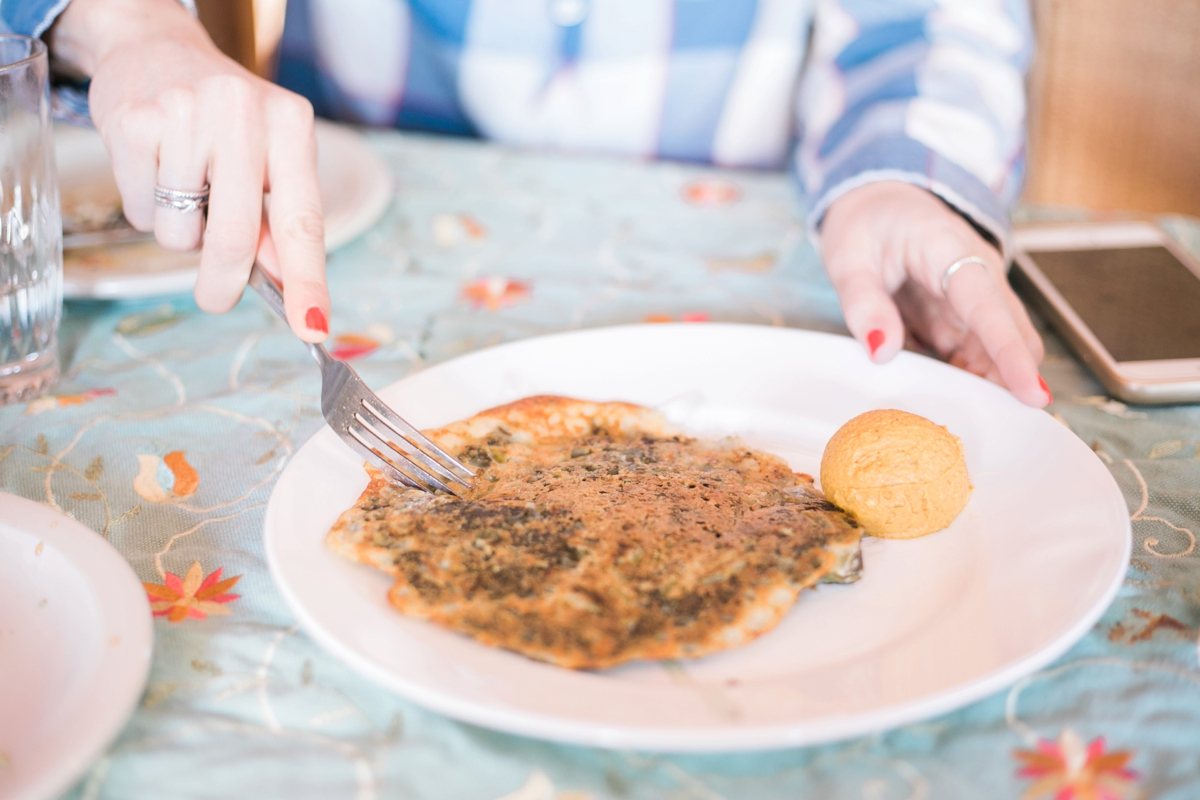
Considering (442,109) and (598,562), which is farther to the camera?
(442,109)

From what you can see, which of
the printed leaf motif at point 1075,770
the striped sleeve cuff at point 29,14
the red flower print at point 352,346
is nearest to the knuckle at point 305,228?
the red flower print at point 352,346

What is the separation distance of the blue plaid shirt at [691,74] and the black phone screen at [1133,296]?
0.18m

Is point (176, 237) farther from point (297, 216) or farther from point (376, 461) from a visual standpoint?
point (376, 461)

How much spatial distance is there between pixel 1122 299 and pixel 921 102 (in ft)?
1.17

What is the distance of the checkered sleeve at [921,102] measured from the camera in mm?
1181

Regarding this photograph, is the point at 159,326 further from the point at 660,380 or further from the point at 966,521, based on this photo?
the point at 966,521

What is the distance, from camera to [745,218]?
142 centimetres

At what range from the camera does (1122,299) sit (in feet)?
3.65

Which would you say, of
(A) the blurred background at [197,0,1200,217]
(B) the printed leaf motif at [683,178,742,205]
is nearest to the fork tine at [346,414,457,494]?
(B) the printed leaf motif at [683,178,742,205]

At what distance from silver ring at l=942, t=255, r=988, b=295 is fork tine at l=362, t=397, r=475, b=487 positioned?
52 centimetres

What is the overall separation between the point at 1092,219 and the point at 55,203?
125 cm

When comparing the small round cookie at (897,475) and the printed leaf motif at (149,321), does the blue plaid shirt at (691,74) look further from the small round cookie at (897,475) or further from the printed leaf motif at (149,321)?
the printed leaf motif at (149,321)

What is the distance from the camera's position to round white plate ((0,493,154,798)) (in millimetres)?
540

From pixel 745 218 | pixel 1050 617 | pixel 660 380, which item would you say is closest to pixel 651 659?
pixel 1050 617
